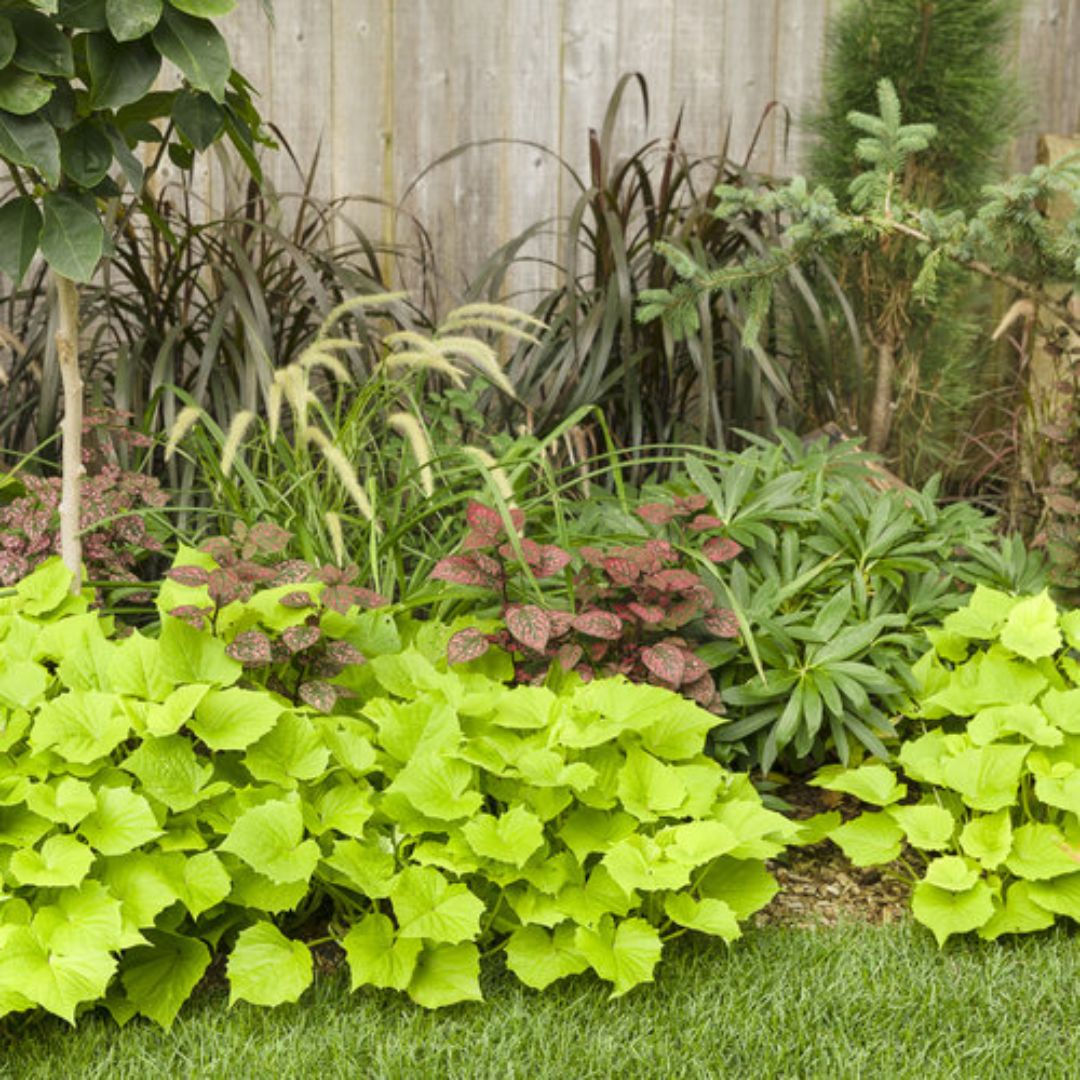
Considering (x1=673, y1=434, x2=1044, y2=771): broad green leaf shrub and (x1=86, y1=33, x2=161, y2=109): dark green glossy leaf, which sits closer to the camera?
(x1=86, y1=33, x2=161, y2=109): dark green glossy leaf

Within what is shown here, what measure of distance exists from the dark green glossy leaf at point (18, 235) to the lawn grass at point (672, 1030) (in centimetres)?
113

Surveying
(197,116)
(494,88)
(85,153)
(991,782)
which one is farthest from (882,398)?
(85,153)

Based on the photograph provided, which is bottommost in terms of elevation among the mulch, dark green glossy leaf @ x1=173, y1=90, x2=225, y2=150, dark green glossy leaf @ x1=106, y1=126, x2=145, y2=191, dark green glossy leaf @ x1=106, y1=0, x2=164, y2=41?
the mulch

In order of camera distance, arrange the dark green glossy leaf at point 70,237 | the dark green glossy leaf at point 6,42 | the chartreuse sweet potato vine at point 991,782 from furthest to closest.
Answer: the chartreuse sweet potato vine at point 991,782 → the dark green glossy leaf at point 70,237 → the dark green glossy leaf at point 6,42

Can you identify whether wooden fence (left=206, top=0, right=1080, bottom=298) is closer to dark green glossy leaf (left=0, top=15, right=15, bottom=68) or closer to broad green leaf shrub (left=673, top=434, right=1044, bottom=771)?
broad green leaf shrub (left=673, top=434, right=1044, bottom=771)

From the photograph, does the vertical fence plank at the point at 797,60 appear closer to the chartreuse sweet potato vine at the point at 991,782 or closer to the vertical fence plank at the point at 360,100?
the vertical fence plank at the point at 360,100

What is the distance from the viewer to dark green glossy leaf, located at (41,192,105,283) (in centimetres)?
210

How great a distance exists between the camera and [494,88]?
4.18m

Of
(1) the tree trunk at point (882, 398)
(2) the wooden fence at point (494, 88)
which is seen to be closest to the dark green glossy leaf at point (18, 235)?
(2) the wooden fence at point (494, 88)

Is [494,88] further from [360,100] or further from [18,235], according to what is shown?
[18,235]

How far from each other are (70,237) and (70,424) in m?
0.41

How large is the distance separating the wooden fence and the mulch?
2321 millimetres

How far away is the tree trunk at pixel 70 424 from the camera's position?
7.94ft

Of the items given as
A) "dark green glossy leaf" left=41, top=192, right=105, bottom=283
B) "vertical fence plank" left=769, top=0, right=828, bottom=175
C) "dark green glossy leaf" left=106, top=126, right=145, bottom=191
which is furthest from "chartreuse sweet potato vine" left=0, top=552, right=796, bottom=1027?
"vertical fence plank" left=769, top=0, right=828, bottom=175
